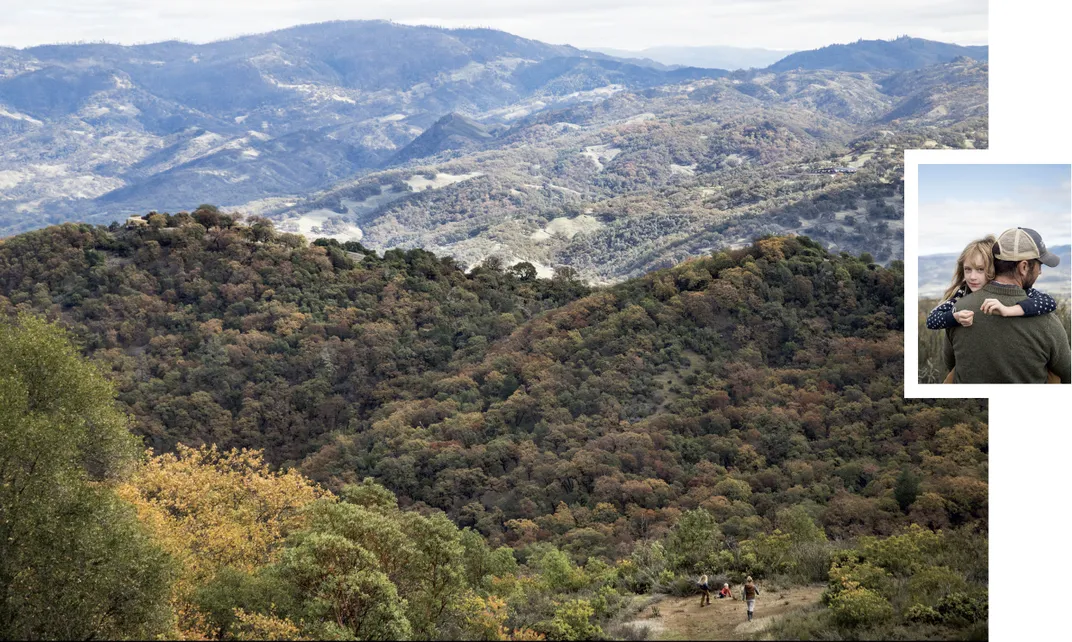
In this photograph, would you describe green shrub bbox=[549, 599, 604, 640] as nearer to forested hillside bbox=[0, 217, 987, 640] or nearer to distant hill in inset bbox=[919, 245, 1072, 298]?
forested hillside bbox=[0, 217, 987, 640]

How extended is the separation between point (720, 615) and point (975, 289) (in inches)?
250

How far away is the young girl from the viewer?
8188 millimetres

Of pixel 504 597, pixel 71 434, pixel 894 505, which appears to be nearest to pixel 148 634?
pixel 71 434

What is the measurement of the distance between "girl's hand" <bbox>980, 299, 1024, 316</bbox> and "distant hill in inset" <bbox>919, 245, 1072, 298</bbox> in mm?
343

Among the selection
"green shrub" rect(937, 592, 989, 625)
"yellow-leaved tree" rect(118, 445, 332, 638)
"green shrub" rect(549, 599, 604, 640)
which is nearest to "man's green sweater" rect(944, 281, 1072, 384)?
"green shrub" rect(937, 592, 989, 625)

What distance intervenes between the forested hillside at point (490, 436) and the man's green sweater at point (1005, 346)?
3142 mm

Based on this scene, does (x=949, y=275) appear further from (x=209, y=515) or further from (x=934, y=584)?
(x=209, y=515)

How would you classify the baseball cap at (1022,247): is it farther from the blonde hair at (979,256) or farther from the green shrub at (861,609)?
the green shrub at (861,609)

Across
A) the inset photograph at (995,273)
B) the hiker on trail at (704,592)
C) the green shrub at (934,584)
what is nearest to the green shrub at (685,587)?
the hiker on trail at (704,592)

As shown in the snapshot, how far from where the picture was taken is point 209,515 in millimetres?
18234

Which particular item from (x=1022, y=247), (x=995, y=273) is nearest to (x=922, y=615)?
(x=995, y=273)

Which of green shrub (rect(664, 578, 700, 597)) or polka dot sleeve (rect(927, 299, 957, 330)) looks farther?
green shrub (rect(664, 578, 700, 597))

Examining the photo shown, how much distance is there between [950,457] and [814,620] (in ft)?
18.7

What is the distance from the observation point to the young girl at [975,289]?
819 centimetres
